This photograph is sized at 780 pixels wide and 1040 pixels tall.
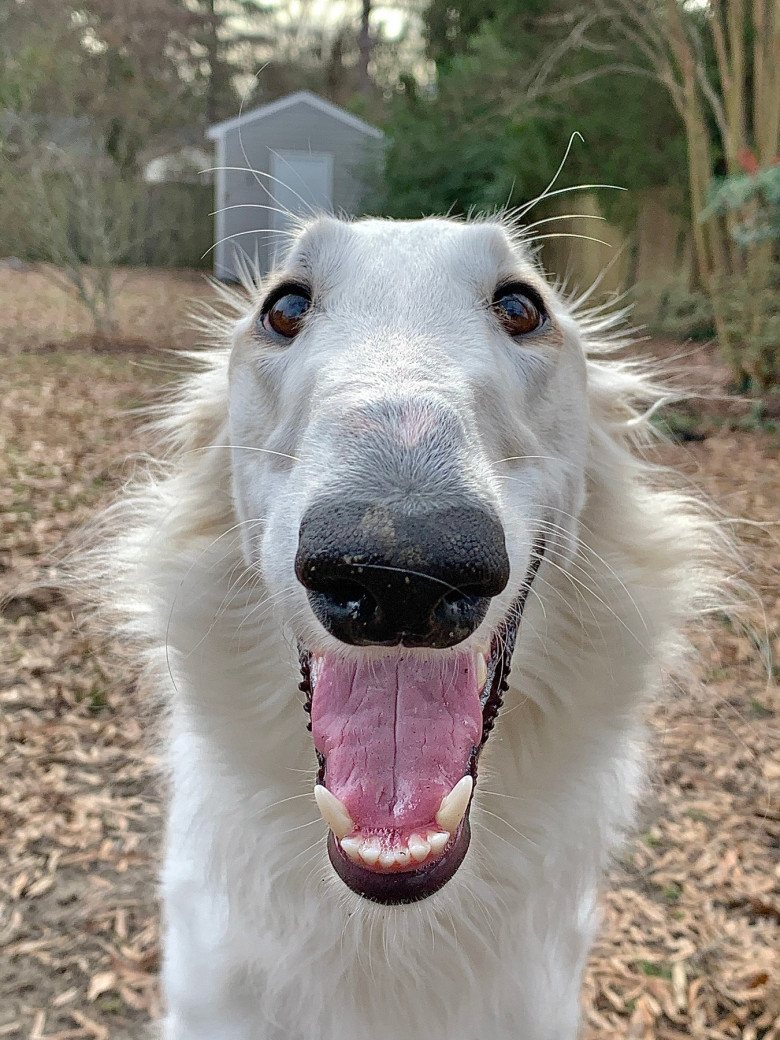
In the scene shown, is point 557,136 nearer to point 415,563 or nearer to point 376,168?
point 376,168

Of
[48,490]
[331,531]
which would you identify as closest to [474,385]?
[331,531]

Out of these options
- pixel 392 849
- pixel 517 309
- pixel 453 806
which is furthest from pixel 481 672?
pixel 517 309

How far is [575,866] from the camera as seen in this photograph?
2.07 m

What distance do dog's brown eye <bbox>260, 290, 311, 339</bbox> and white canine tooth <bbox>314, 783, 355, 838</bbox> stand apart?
1056 millimetres

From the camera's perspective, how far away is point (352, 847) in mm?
1516

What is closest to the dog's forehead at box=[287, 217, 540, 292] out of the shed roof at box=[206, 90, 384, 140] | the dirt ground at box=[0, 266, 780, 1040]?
the dirt ground at box=[0, 266, 780, 1040]

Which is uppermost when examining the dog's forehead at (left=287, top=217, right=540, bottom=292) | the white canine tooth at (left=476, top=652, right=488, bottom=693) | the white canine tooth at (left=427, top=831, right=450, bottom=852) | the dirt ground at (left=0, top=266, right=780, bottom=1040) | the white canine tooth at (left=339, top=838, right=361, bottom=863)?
the dog's forehead at (left=287, top=217, right=540, bottom=292)

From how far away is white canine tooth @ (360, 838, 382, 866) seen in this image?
150 cm

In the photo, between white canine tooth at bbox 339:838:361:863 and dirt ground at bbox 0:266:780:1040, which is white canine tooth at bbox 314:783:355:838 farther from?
dirt ground at bbox 0:266:780:1040

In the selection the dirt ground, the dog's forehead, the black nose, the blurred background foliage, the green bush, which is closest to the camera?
the black nose

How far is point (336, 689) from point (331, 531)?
1.74 ft

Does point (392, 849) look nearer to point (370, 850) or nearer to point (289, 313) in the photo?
point (370, 850)

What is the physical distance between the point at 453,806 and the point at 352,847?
0.65 ft

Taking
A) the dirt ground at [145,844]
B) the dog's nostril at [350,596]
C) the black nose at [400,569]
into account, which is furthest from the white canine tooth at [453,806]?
the dirt ground at [145,844]
